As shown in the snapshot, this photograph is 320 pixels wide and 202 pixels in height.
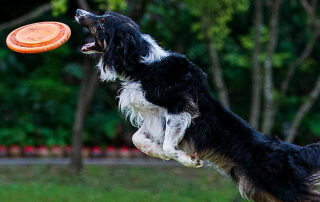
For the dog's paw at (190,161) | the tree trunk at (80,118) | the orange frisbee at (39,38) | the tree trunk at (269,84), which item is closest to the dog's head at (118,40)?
the orange frisbee at (39,38)

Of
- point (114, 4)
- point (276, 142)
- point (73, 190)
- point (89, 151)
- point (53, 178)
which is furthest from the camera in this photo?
point (89, 151)

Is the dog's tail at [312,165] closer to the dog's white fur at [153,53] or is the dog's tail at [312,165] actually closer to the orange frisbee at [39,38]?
the dog's white fur at [153,53]

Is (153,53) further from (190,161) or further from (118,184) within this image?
(118,184)

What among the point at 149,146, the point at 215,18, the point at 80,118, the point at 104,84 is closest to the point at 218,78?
the point at 215,18

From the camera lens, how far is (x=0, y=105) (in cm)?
1348

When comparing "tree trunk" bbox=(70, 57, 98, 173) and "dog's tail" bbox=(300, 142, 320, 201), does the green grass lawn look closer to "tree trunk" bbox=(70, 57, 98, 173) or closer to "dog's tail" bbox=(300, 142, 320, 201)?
"tree trunk" bbox=(70, 57, 98, 173)

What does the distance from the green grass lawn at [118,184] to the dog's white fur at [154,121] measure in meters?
1.76

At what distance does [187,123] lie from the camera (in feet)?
17.5

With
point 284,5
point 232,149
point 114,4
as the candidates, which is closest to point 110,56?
point 232,149

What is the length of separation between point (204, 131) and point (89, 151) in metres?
8.10

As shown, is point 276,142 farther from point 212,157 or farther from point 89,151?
point 89,151

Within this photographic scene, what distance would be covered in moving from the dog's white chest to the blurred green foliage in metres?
7.06

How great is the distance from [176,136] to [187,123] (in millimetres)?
193

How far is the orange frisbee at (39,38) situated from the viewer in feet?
19.8
